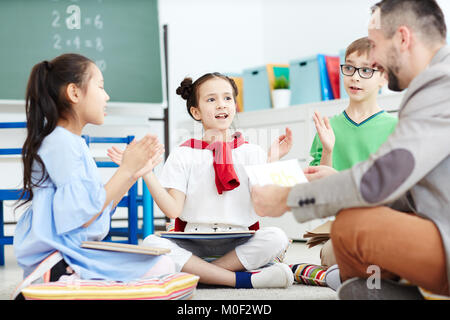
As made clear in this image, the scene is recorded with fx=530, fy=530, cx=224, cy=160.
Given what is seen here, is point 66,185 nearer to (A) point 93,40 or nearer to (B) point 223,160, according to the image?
(B) point 223,160

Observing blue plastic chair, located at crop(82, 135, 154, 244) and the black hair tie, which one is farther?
blue plastic chair, located at crop(82, 135, 154, 244)

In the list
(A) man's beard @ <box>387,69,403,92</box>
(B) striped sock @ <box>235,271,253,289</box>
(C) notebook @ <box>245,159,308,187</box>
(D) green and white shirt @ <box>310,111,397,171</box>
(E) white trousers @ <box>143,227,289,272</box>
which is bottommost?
(B) striped sock @ <box>235,271,253,289</box>

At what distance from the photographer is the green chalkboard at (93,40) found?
3.27m

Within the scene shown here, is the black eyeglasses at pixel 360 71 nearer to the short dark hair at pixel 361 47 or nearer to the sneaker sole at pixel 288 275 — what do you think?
the short dark hair at pixel 361 47

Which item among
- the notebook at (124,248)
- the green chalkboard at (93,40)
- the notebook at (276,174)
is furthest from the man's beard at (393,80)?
the green chalkboard at (93,40)

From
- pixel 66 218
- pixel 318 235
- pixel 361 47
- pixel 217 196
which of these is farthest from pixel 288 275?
pixel 361 47

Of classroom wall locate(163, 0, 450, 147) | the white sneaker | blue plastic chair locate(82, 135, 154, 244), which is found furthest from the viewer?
classroom wall locate(163, 0, 450, 147)

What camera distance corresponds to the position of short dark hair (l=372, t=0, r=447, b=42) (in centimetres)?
104

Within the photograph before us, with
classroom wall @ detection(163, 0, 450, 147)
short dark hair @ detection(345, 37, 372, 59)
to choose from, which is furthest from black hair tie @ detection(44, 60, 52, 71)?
classroom wall @ detection(163, 0, 450, 147)

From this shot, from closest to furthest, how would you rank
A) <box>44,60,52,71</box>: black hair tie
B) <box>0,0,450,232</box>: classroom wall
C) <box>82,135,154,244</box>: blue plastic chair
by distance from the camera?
<box>44,60,52,71</box>: black hair tie, <box>82,135,154,244</box>: blue plastic chair, <box>0,0,450,232</box>: classroom wall

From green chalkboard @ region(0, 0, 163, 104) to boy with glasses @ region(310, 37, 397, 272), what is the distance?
76.4 inches

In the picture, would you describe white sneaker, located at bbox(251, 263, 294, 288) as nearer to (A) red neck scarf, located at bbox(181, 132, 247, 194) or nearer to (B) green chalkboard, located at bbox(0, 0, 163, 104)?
(A) red neck scarf, located at bbox(181, 132, 247, 194)

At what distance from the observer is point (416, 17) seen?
1.03 m

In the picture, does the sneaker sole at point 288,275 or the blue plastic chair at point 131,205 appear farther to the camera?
the blue plastic chair at point 131,205
